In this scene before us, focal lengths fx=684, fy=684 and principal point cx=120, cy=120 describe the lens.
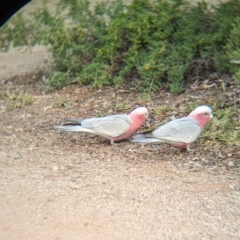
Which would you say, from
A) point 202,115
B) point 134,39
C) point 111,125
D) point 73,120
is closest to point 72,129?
point 73,120

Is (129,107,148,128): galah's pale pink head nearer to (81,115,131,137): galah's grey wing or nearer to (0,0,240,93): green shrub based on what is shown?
(81,115,131,137): galah's grey wing

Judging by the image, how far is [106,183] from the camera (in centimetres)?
482

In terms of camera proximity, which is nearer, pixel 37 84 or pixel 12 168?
pixel 12 168

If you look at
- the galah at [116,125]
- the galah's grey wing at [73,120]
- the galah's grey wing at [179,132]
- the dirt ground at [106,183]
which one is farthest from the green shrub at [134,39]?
the galah's grey wing at [179,132]

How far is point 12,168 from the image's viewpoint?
5207 millimetres

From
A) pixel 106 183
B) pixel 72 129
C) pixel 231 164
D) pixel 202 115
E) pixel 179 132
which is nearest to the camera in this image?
pixel 106 183

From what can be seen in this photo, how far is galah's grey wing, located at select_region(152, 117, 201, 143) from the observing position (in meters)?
5.28

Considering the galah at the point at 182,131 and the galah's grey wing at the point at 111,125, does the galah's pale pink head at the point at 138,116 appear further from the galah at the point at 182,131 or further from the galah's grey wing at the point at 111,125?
the galah at the point at 182,131

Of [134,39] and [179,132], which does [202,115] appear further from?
[134,39]

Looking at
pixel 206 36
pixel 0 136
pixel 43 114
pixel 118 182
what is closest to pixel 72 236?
pixel 118 182

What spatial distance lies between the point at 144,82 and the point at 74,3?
1195mm

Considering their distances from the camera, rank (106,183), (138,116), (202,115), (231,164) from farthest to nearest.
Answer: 1. (138,116)
2. (202,115)
3. (231,164)
4. (106,183)

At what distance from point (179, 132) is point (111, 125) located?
59 cm

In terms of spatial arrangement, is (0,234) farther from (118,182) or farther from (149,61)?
(149,61)
